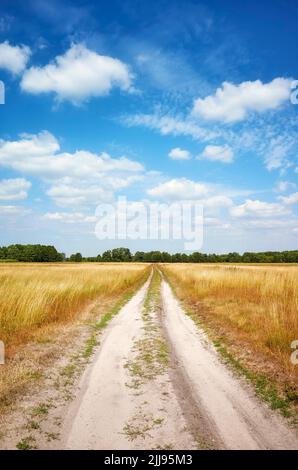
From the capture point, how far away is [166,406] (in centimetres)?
537

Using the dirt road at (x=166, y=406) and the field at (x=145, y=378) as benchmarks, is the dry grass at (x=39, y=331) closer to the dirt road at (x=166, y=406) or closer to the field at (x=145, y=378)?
the field at (x=145, y=378)

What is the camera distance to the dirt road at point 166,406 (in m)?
4.36

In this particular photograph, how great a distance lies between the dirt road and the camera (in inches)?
172

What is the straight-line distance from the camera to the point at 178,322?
12328mm

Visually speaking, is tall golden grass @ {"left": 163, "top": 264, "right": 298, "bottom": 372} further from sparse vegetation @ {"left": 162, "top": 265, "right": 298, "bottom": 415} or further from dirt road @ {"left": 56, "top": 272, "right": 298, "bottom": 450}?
dirt road @ {"left": 56, "top": 272, "right": 298, "bottom": 450}

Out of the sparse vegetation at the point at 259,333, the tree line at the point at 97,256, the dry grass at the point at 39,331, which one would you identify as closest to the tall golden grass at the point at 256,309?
the sparse vegetation at the point at 259,333

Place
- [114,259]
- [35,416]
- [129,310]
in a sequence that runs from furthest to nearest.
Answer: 1. [114,259]
2. [129,310]
3. [35,416]

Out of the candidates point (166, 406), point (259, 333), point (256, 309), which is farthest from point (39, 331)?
point (256, 309)

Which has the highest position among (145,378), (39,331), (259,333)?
(259,333)

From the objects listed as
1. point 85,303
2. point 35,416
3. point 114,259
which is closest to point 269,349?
point 35,416

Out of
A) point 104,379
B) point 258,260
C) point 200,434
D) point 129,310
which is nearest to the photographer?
point 200,434

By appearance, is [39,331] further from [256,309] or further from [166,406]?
[256,309]
